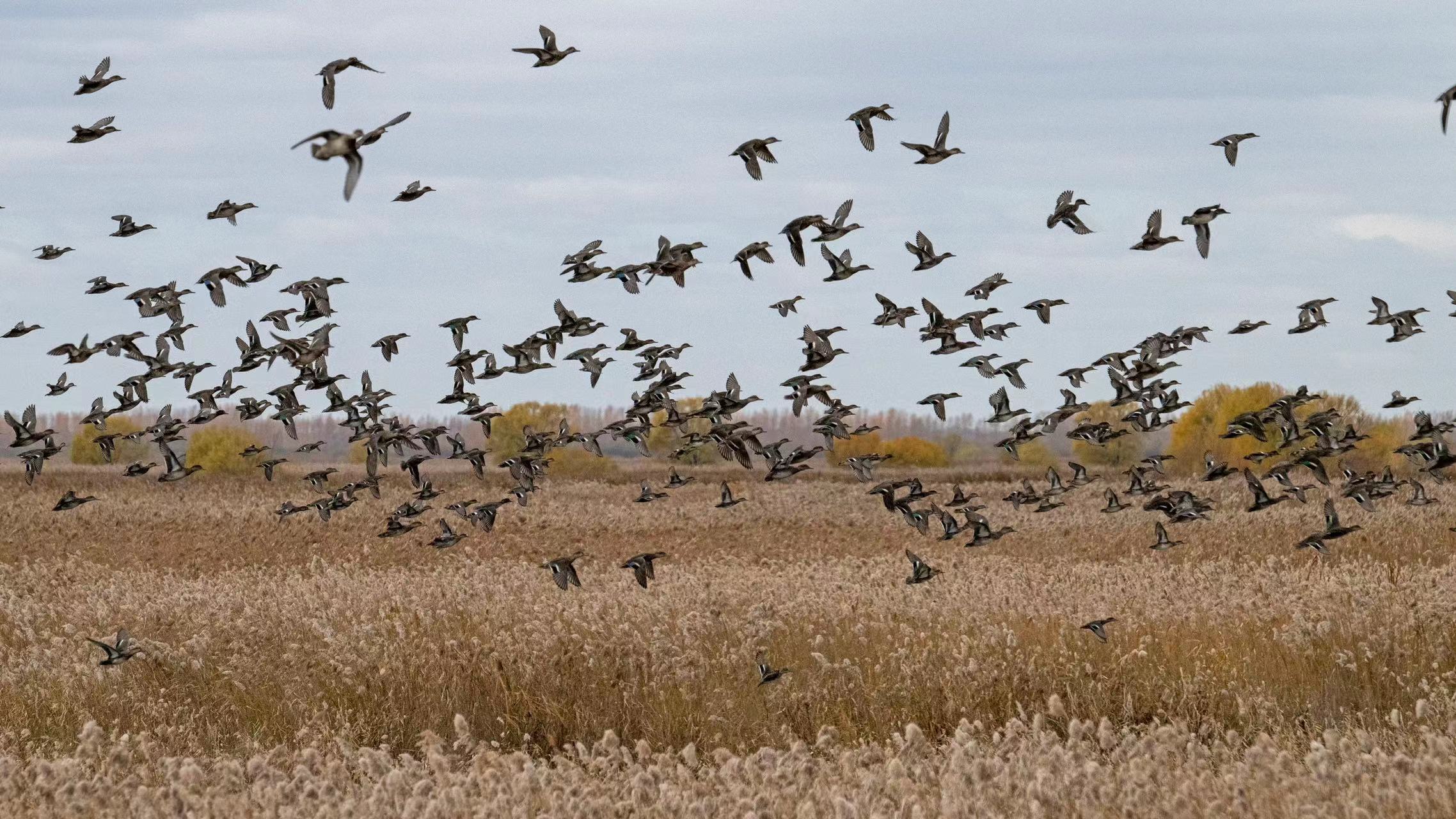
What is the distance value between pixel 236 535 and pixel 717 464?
6014cm

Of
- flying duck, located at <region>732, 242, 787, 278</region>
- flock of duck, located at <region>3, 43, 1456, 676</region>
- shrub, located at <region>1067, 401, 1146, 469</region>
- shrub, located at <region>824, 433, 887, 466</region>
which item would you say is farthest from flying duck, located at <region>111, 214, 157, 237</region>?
shrub, located at <region>824, 433, 887, 466</region>

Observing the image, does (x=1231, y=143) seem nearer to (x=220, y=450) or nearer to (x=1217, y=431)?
(x=1217, y=431)

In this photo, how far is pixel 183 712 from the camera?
11.2 m

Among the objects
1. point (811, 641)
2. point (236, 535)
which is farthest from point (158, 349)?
point (236, 535)

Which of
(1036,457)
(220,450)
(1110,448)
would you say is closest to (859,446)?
(1036,457)

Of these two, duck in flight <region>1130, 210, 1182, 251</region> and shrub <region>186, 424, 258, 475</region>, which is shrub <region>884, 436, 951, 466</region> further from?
duck in flight <region>1130, 210, 1182, 251</region>

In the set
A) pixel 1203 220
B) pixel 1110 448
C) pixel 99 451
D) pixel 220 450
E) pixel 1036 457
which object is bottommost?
pixel 99 451

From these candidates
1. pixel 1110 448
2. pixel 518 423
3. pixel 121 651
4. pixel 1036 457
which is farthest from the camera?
pixel 518 423

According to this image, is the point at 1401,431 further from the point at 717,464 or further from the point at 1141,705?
the point at 1141,705

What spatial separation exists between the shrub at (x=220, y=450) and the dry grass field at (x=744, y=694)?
222ft

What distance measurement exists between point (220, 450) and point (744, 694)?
81.5 metres

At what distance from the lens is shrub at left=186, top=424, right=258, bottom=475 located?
84.8 metres

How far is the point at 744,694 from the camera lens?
36.1ft

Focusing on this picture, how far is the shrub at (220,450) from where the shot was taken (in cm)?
8475
